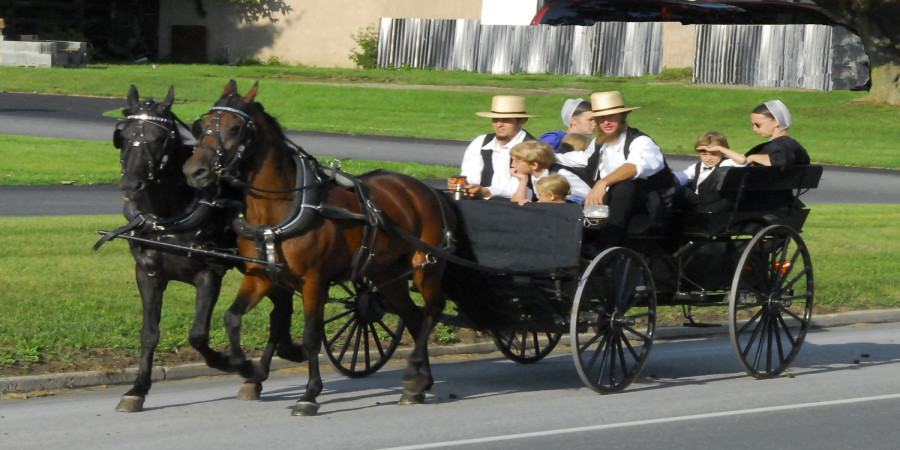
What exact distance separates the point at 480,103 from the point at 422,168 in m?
12.8

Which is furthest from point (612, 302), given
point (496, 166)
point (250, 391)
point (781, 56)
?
point (781, 56)

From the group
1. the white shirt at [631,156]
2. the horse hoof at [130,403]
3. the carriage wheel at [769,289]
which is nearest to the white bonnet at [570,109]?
the white shirt at [631,156]

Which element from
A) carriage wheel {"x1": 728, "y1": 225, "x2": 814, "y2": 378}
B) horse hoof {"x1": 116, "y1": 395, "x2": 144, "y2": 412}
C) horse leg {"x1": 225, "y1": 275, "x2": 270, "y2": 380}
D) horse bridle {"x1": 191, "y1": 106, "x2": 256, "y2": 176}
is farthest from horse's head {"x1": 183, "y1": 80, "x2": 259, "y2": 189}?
carriage wheel {"x1": 728, "y1": 225, "x2": 814, "y2": 378}

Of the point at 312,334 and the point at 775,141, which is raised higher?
the point at 775,141

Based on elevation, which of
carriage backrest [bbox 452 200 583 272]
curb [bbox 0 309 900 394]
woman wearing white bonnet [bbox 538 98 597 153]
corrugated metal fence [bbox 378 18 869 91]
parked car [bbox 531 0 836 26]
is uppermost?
parked car [bbox 531 0 836 26]

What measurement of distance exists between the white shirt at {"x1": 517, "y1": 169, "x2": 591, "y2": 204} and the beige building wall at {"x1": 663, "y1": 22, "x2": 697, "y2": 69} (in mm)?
30517

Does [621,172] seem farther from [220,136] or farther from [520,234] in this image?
[220,136]

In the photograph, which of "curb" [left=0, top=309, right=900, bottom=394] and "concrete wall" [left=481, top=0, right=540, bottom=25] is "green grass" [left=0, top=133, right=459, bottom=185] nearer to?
"curb" [left=0, top=309, right=900, bottom=394]

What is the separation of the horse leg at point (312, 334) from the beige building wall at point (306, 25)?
128 ft

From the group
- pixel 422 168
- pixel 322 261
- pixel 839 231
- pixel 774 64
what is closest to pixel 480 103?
pixel 774 64

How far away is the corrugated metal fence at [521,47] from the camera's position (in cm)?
4044

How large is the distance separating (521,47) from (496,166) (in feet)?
108

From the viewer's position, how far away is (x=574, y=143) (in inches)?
407

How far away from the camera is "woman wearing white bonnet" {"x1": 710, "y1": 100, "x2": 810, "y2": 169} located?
9.96 m
